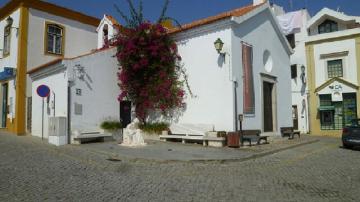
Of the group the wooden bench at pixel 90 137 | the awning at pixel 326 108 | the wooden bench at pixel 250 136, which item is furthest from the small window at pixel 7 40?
the awning at pixel 326 108

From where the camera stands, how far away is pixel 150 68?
16.6m

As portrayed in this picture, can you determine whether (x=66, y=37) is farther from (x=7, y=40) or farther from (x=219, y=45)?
(x=219, y=45)

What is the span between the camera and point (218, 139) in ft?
45.3

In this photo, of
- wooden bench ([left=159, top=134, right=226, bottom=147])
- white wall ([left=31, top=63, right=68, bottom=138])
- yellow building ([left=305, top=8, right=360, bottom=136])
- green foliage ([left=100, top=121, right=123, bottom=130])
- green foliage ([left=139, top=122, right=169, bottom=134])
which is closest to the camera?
wooden bench ([left=159, top=134, right=226, bottom=147])

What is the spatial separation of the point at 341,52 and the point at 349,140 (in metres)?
12.3

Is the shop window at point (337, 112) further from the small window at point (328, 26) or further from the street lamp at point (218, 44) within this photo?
the street lamp at point (218, 44)

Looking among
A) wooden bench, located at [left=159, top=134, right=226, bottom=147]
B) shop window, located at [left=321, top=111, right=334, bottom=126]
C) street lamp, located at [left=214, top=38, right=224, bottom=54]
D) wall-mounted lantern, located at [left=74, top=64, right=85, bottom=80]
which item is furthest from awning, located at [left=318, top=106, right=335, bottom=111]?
wall-mounted lantern, located at [left=74, top=64, right=85, bottom=80]

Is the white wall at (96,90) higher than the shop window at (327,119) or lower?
higher

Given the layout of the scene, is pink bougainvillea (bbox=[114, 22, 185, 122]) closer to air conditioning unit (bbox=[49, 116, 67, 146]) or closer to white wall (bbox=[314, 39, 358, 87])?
air conditioning unit (bbox=[49, 116, 67, 146])

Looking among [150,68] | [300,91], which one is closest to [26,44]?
[150,68]

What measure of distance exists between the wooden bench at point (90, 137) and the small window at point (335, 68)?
18.0 meters

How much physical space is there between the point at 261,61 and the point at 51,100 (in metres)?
10.7

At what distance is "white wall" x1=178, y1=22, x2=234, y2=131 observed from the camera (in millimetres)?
14805

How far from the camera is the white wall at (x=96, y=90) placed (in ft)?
49.9
